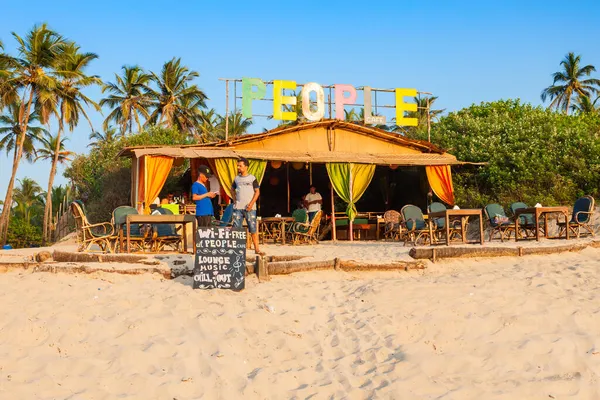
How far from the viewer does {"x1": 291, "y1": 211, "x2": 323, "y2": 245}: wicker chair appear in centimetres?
1219

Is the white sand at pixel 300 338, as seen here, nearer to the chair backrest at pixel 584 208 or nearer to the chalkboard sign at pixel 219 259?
the chalkboard sign at pixel 219 259

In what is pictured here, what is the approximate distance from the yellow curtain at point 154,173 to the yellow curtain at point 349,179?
12.6ft

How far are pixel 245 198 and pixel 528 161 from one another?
11018mm

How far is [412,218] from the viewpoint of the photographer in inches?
450

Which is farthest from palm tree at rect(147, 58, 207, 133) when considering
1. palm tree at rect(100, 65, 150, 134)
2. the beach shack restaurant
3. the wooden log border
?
the wooden log border

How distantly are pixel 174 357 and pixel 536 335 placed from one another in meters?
2.68

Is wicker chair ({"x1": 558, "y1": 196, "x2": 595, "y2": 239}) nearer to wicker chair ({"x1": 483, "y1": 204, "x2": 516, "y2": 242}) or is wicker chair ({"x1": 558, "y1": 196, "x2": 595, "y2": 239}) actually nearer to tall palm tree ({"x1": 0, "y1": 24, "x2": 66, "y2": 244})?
wicker chair ({"x1": 483, "y1": 204, "x2": 516, "y2": 242})

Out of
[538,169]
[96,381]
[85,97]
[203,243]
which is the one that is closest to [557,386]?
[96,381]

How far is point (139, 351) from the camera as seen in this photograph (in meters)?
4.16

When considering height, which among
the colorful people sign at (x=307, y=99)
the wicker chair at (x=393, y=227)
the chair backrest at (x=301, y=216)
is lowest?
the wicker chair at (x=393, y=227)

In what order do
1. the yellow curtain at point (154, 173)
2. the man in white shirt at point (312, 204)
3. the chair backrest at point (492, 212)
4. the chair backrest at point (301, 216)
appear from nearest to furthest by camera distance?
the chair backrest at point (492, 212) → the chair backrest at point (301, 216) → the yellow curtain at point (154, 173) → the man in white shirt at point (312, 204)

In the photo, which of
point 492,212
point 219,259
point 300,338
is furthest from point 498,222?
point 300,338

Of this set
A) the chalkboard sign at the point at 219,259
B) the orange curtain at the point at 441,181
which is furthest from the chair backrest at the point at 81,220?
the orange curtain at the point at 441,181

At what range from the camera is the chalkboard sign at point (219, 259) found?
579cm
